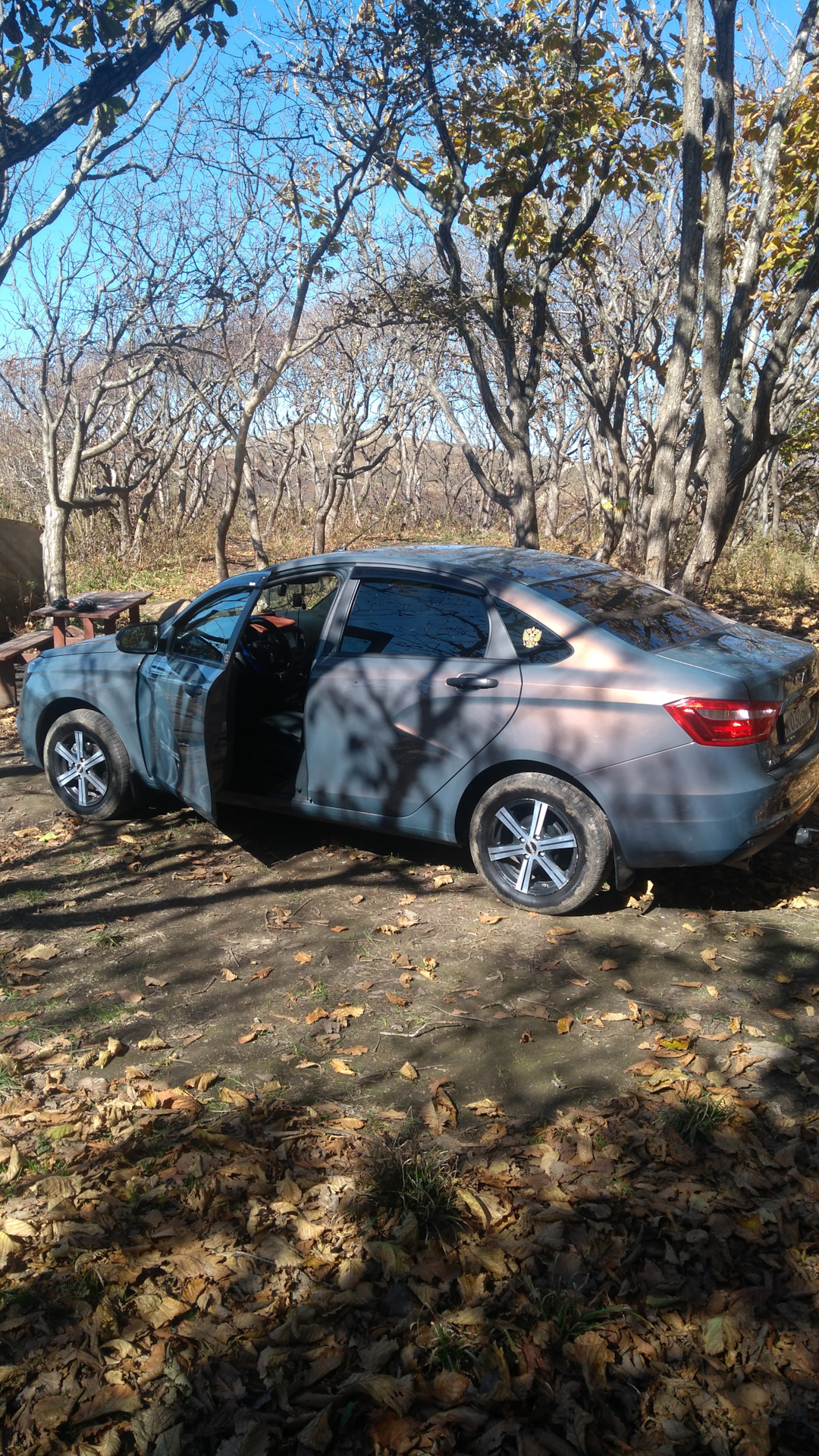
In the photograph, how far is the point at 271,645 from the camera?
6.21 metres

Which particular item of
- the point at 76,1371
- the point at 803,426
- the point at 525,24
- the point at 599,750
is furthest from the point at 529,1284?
the point at 803,426

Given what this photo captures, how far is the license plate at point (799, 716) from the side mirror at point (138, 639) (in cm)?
360

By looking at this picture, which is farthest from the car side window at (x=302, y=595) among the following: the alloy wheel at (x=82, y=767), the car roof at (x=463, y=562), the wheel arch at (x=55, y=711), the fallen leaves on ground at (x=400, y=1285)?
the fallen leaves on ground at (x=400, y=1285)

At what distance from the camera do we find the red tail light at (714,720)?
4102 millimetres

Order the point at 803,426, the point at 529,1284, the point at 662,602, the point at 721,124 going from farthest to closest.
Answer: the point at 803,426 → the point at 721,124 → the point at 662,602 → the point at 529,1284

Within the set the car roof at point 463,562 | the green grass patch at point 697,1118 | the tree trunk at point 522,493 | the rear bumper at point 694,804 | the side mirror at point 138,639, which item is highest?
the tree trunk at point 522,493

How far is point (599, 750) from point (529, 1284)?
89.8 inches

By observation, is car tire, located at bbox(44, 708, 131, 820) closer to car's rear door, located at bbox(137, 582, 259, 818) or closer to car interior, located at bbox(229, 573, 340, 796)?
car's rear door, located at bbox(137, 582, 259, 818)

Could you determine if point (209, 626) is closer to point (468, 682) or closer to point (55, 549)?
point (468, 682)

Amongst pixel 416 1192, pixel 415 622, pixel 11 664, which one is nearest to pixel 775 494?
pixel 11 664

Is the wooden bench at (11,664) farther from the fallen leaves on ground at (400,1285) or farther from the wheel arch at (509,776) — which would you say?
the fallen leaves on ground at (400,1285)

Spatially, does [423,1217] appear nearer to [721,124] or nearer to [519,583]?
[519,583]

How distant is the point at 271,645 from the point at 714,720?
3052 millimetres

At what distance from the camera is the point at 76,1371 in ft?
7.68
